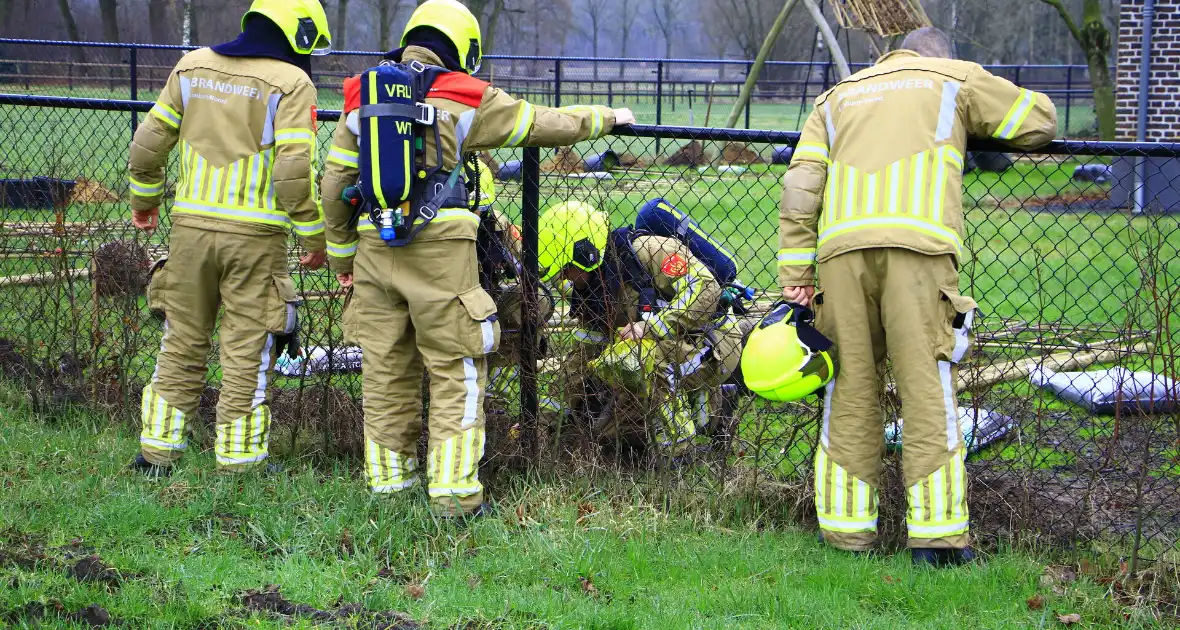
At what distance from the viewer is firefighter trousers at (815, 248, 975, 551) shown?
367 centimetres

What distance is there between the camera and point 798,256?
12.8 feet

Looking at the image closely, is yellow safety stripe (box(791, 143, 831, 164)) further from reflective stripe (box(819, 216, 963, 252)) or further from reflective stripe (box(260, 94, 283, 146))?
reflective stripe (box(260, 94, 283, 146))

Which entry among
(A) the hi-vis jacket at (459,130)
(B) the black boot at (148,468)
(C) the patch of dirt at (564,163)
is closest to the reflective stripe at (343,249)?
(A) the hi-vis jacket at (459,130)

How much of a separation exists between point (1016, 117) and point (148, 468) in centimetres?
377

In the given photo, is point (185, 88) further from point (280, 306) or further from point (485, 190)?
point (485, 190)

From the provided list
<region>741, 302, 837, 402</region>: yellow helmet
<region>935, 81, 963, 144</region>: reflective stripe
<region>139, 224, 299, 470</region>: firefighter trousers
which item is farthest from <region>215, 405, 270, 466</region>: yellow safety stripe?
<region>935, 81, 963, 144</region>: reflective stripe

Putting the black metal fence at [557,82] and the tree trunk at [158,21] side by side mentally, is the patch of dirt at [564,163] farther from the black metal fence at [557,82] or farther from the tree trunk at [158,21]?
the tree trunk at [158,21]

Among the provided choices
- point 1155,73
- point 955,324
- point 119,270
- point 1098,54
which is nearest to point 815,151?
point 955,324

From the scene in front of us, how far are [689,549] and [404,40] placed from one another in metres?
2.19

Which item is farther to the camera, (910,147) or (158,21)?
(158,21)

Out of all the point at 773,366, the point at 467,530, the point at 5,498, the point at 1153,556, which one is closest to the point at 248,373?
the point at 5,498

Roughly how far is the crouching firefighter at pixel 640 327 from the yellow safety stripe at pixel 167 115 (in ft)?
5.36

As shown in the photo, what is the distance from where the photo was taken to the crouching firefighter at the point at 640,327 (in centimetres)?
439

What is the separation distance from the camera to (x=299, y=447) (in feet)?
16.1
